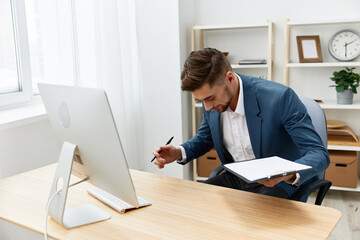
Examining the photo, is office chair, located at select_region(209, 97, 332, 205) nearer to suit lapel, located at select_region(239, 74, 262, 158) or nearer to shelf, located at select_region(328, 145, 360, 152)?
suit lapel, located at select_region(239, 74, 262, 158)

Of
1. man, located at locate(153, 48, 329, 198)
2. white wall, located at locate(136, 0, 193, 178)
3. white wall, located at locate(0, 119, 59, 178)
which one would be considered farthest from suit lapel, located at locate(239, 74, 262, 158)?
white wall, located at locate(136, 0, 193, 178)

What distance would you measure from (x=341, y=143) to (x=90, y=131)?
7.83 ft

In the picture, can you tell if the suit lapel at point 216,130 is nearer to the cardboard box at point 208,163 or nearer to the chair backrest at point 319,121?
the chair backrest at point 319,121

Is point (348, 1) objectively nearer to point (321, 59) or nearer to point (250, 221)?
point (321, 59)

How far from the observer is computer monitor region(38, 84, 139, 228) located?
1113 millimetres

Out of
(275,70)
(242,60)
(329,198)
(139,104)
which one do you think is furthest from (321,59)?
(139,104)

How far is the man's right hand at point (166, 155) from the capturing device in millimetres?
1631

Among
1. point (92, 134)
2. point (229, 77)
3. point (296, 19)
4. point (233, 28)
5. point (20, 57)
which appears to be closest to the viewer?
point (92, 134)

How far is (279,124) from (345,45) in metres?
1.87

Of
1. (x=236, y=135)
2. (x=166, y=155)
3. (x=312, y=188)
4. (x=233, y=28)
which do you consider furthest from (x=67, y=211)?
(x=233, y=28)

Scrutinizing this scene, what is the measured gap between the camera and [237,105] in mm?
1669

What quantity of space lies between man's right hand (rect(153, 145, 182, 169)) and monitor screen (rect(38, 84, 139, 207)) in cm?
36

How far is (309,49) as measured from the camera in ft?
10.3

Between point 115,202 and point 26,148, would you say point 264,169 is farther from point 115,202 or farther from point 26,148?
point 26,148
